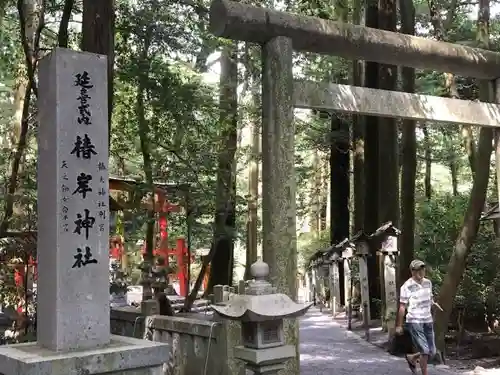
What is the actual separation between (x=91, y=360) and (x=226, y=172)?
8346 mm

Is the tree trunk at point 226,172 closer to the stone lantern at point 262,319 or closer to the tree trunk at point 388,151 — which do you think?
the tree trunk at point 388,151

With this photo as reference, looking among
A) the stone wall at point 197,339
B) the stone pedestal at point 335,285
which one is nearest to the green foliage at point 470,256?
the stone pedestal at point 335,285

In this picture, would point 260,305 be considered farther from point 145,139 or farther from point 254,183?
point 254,183

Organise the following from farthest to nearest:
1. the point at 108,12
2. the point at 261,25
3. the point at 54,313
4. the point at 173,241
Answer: the point at 173,241
the point at 108,12
the point at 261,25
the point at 54,313

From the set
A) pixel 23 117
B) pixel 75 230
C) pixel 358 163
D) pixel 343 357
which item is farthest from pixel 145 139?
pixel 358 163

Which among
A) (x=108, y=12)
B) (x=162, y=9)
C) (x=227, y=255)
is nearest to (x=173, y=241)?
(x=227, y=255)

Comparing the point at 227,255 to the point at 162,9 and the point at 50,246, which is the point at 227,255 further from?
the point at 50,246

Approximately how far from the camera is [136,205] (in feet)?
38.8

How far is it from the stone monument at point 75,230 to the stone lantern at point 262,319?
2.82 feet

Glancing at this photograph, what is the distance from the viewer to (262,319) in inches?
210

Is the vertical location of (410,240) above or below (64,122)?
below

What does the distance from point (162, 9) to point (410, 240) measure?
21.8ft

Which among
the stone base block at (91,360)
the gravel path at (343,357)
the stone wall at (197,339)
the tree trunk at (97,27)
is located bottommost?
the gravel path at (343,357)

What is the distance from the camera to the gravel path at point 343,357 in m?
9.35
